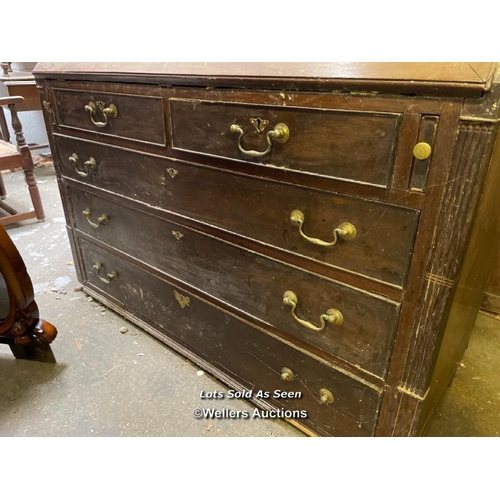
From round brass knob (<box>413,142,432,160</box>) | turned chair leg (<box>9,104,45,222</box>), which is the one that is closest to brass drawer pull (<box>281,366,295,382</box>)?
round brass knob (<box>413,142,432,160</box>)

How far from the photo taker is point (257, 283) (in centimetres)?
111

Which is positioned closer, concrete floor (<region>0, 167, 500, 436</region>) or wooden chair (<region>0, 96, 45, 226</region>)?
concrete floor (<region>0, 167, 500, 436</region>)

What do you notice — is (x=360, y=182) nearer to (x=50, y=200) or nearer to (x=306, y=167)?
(x=306, y=167)

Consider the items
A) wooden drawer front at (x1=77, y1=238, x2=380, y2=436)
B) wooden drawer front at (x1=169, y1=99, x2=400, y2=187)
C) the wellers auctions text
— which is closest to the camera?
wooden drawer front at (x1=169, y1=99, x2=400, y2=187)

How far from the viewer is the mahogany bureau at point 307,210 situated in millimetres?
719

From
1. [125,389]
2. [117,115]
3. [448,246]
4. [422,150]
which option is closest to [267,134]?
[422,150]

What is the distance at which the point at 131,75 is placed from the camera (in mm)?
1134

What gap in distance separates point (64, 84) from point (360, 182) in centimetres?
118

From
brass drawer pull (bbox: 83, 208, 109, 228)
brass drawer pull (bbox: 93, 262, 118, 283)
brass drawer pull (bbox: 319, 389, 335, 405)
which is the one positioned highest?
brass drawer pull (bbox: 83, 208, 109, 228)

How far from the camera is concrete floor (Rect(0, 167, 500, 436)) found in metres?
1.24

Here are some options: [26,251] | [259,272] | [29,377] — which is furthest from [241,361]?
[26,251]

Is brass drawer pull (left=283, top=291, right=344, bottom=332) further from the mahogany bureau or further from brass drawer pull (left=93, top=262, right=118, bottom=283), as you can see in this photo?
brass drawer pull (left=93, top=262, right=118, bottom=283)

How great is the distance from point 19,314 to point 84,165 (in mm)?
613

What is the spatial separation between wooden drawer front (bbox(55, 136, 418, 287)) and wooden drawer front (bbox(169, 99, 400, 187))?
0.20 ft
